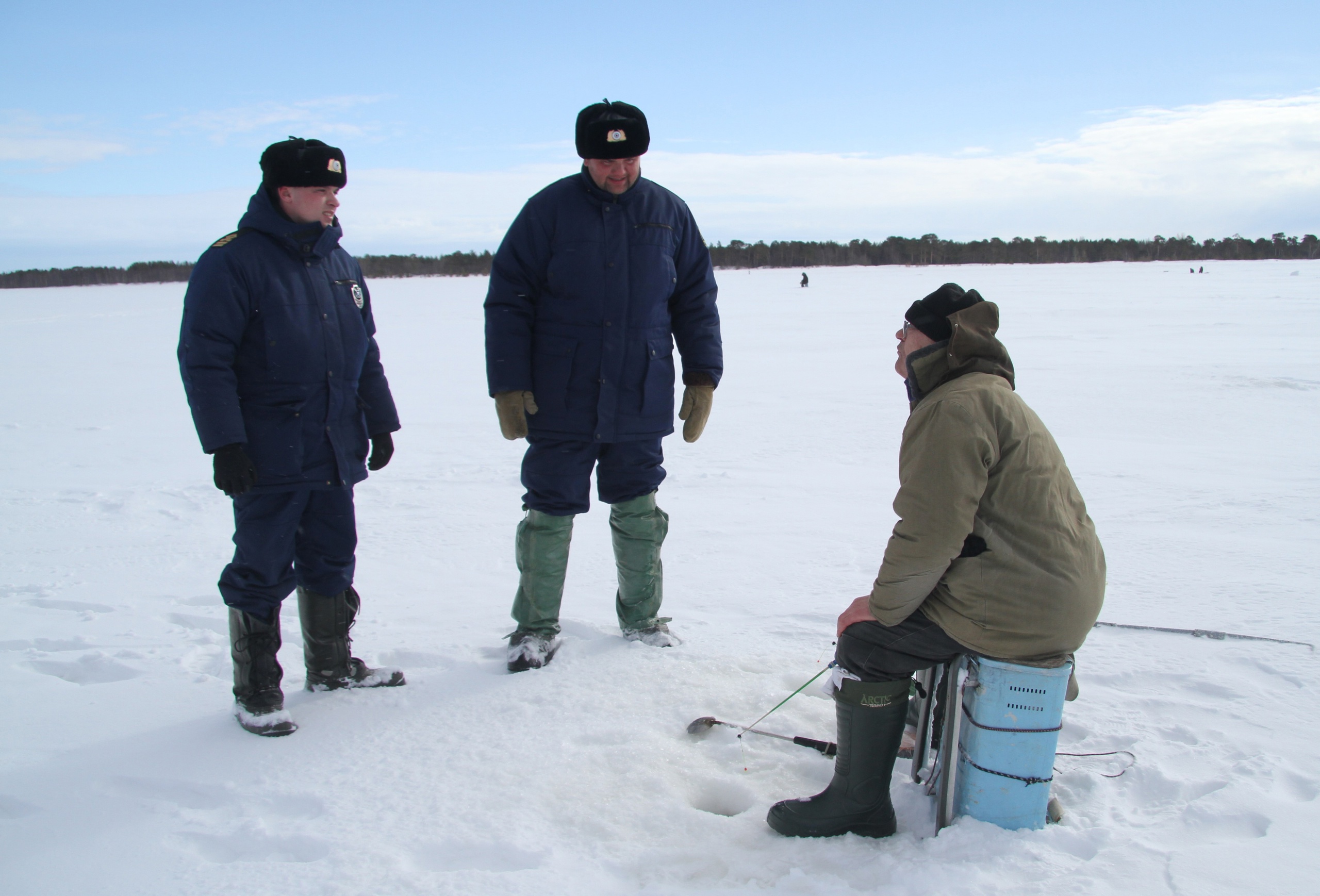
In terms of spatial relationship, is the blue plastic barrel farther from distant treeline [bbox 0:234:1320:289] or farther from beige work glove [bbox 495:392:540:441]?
distant treeline [bbox 0:234:1320:289]

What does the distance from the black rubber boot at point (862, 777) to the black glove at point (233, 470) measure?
5.30 feet

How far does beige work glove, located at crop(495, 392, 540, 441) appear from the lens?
2805mm

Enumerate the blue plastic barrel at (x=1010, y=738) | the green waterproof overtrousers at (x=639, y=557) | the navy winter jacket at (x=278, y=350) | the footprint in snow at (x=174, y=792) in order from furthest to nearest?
the green waterproof overtrousers at (x=639, y=557)
the navy winter jacket at (x=278, y=350)
the footprint in snow at (x=174, y=792)
the blue plastic barrel at (x=1010, y=738)

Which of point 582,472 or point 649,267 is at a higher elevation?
point 649,267

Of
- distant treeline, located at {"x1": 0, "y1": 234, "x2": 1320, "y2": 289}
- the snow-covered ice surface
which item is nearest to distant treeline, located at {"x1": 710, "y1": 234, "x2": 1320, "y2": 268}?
distant treeline, located at {"x1": 0, "y1": 234, "x2": 1320, "y2": 289}

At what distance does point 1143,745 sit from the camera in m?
2.28

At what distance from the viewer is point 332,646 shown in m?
2.72

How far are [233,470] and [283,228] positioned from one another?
2.28ft

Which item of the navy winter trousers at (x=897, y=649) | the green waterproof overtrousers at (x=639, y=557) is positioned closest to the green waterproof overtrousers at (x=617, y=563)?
the green waterproof overtrousers at (x=639, y=557)

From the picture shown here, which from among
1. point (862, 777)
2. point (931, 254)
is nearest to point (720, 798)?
point (862, 777)

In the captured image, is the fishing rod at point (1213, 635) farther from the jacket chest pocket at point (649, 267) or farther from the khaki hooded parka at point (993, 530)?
the jacket chest pocket at point (649, 267)

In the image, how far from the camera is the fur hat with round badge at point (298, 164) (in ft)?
7.84

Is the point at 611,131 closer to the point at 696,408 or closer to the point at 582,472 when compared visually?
the point at 696,408

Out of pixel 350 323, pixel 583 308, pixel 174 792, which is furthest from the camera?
pixel 583 308
